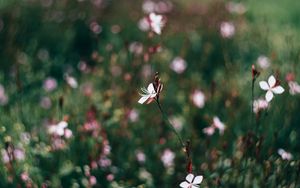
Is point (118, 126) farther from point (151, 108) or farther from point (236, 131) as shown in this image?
point (236, 131)

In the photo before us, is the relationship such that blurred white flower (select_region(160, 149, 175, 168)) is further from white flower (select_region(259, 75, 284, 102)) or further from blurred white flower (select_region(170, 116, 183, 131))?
white flower (select_region(259, 75, 284, 102))

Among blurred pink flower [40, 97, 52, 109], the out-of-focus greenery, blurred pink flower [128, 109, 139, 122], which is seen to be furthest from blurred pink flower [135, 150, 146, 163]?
blurred pink flower [40, 97, 52, 109]

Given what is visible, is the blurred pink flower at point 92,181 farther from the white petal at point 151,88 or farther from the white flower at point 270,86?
the white flower at point 270,86

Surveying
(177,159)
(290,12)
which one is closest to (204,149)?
(177,159)

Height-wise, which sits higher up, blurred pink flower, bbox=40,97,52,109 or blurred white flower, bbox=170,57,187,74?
blurred white flower, bbox=170,57,187,74

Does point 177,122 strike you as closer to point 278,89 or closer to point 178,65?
point 178,65

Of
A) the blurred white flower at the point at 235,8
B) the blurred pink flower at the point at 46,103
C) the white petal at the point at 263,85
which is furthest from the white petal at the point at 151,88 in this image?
the blurred white flower at the point at 235,8

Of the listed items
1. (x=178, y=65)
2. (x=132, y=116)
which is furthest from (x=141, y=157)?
(x=178, y=65)
